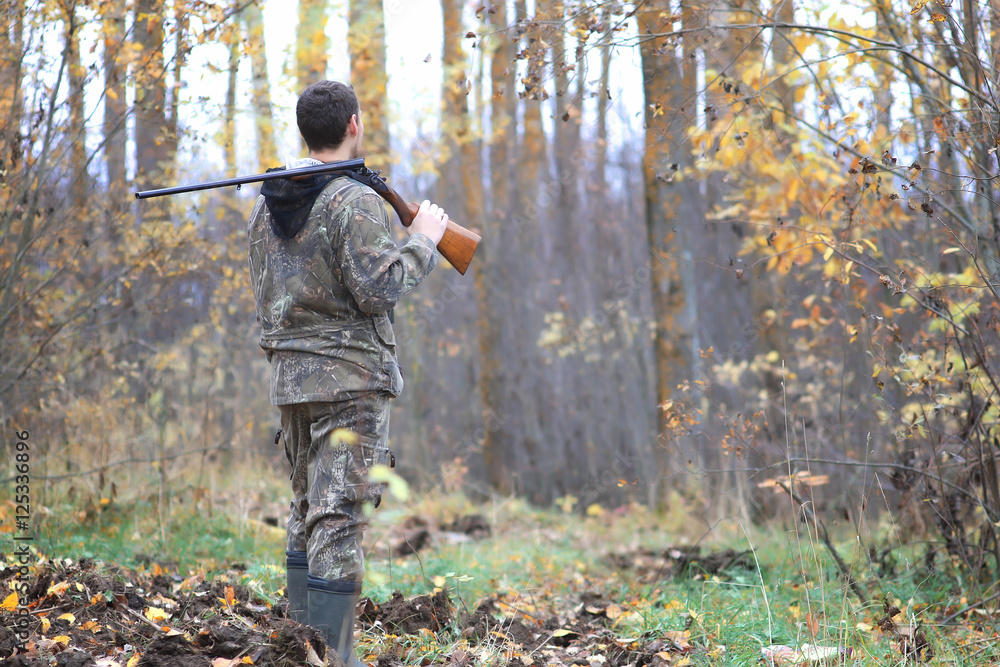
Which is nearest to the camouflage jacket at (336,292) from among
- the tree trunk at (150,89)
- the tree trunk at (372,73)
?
the tree trunk at (150,89)

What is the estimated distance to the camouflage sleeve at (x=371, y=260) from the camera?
2.79 m

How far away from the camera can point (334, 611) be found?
2783mm

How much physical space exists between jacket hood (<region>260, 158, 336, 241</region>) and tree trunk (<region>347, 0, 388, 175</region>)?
7.72 metres

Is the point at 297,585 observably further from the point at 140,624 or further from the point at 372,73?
the point at 372,73

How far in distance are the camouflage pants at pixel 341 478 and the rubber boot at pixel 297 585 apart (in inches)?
7.8

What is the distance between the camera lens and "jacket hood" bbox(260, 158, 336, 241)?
9.46ft

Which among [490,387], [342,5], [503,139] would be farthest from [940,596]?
[503,139]

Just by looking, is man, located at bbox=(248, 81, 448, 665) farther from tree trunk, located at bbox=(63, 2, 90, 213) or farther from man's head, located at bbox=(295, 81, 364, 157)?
tree trunk, located at bbox=(63, 2, 90, 213)

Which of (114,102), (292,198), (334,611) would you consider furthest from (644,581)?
(114,102)

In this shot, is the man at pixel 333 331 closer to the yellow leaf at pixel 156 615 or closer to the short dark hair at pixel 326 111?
the short dark hair at pixel 326 111

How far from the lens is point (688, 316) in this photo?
8094 mm

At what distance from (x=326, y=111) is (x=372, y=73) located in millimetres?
8630


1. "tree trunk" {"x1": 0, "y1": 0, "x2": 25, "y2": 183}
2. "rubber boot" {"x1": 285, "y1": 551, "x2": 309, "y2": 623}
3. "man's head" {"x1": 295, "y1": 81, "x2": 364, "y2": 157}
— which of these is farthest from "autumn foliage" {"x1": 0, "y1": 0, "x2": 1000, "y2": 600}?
"rubber boot" {"x1": 285, "y1": 551, "x2": 309, "y2": 623}

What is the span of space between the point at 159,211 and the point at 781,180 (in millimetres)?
→ 5067
